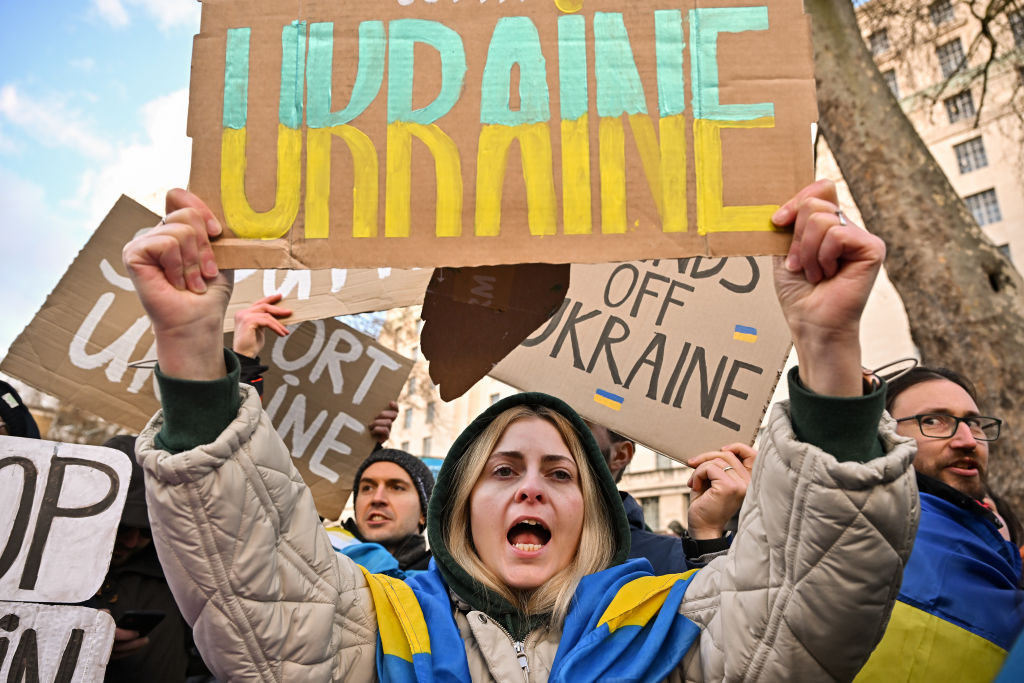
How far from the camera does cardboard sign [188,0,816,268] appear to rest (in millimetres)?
1588

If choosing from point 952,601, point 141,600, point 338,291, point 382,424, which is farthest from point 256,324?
point 952,601

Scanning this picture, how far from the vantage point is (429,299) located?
6.64ft

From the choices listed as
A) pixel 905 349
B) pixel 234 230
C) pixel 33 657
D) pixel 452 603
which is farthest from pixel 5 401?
pixel 905 349

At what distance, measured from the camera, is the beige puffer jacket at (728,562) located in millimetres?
1328

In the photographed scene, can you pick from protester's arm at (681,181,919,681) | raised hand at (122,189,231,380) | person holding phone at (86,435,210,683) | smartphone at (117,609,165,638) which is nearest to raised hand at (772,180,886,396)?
protester's arm at (681,181,919,681)

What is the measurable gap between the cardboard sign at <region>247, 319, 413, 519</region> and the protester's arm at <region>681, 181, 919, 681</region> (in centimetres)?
235

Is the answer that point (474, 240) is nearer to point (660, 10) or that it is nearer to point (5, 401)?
point (660, 10)

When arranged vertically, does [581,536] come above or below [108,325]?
below

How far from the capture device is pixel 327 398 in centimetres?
358

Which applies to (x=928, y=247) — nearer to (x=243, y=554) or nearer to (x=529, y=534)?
(x=529, y=534)

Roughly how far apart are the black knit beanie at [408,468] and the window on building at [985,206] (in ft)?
78.1

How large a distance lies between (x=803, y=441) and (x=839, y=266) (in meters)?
0.30

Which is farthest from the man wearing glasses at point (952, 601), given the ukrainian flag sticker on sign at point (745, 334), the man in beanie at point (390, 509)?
the man in beanie at point (390, 509)

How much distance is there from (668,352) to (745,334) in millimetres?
271
